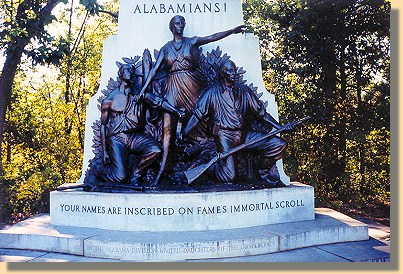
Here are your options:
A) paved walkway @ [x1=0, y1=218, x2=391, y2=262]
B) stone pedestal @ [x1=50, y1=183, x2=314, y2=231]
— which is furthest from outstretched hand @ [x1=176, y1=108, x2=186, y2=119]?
paved walkway @ [x1=0, y1=218, x2=391, y2=262]

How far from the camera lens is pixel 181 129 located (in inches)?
304

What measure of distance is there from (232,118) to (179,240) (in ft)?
7.76

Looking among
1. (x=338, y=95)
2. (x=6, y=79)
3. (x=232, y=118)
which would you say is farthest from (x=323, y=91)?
(x=6, y=79)

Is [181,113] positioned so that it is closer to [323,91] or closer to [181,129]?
[181,129]

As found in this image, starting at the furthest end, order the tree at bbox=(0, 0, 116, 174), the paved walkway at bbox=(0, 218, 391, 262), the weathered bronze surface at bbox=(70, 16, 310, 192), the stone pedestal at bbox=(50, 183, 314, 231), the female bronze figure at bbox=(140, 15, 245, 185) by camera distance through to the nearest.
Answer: the tree at bbox=(0, 0, 116, 174)
the female bronze figure at bbox=(140, 15, 245, 185)
the weathered bronze surface at bbox=(70, 16, 310, 192)
the stone pedestal at bbox=(50, 183, 314, 231)
the paved walkway at bbox=(0, 218, 391, 262)

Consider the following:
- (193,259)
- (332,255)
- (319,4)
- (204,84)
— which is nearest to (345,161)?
(319,4)

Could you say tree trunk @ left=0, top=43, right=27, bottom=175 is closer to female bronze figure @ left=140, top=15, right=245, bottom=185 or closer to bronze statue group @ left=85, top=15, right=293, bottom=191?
bronze statue group @ left=85, top=15, right=293, bottom=191

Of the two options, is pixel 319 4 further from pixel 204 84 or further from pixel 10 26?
pixel 10 26

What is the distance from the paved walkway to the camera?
5867 mm

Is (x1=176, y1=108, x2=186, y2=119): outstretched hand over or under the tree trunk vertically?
under

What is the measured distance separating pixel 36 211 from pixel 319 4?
9063mm

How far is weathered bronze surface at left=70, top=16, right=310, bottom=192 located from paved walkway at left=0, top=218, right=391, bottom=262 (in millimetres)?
1422

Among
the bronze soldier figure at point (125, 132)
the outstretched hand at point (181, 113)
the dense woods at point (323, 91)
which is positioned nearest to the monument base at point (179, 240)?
the bronze soldier figure at point (125, 132)

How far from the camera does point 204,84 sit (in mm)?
8141
